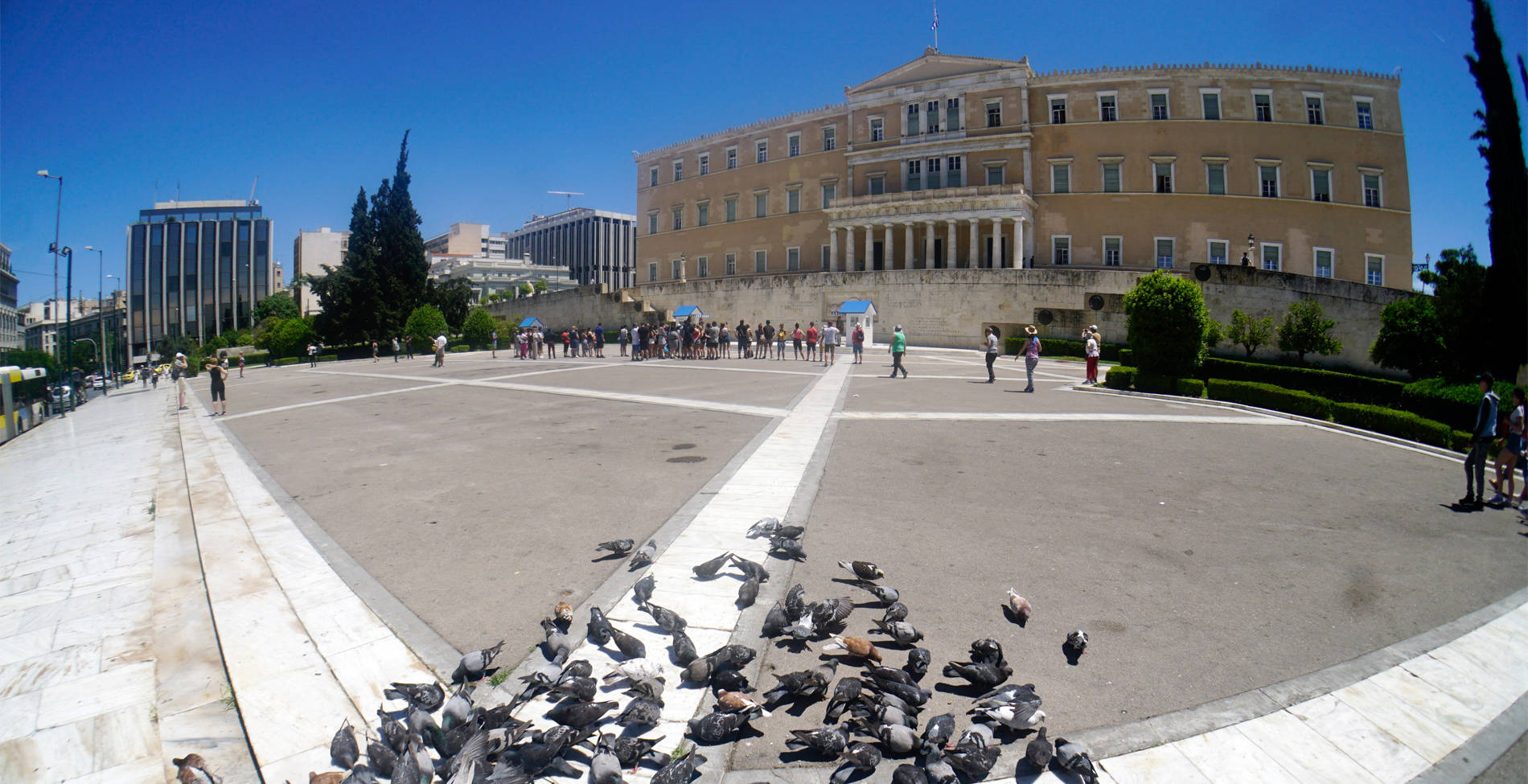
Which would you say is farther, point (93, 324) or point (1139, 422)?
point (93, 324)

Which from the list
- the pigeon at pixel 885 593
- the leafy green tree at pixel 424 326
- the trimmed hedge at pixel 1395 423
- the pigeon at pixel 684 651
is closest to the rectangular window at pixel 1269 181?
the trimmed hedge at pixel 1395 423

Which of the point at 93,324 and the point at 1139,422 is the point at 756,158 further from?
the point at 93,324

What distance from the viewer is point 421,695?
11.6ft

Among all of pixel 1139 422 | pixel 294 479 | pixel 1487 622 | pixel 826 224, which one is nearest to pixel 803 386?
pixel 1139 422

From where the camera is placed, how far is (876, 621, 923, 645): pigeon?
4.13m

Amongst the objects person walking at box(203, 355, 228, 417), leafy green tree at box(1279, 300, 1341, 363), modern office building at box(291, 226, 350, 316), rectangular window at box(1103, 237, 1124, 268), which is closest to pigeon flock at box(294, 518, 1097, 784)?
person walking at box(203, 355, 228, 417)

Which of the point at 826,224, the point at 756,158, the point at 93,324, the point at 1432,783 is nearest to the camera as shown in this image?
the point at 1432,783

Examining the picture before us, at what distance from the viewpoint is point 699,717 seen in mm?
3467

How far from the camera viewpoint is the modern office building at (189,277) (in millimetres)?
108500

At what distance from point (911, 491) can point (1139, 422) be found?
7241 millimetres

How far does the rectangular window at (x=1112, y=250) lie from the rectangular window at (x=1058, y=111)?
27.3 feet

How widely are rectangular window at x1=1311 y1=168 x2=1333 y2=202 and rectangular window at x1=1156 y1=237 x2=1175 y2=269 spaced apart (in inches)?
364

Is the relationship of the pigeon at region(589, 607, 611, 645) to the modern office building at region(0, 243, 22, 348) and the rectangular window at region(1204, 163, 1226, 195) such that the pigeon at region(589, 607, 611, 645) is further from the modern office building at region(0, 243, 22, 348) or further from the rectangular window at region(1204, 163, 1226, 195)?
the rectangular window at region(1204, 163, 1226, 195)

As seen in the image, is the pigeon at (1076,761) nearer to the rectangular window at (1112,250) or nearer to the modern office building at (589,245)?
the rectangular window at (1112,250)
